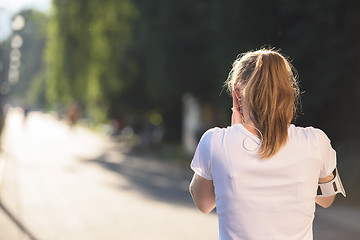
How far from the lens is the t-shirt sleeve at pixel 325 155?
2.02 meters

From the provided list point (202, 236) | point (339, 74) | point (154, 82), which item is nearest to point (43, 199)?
point (202, 236)

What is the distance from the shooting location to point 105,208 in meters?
9.95

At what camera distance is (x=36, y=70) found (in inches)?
4594

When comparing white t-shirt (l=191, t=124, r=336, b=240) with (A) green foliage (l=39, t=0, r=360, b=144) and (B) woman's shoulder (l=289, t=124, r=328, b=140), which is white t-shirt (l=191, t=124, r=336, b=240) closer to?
(B) woman's shoulder (l=289, t=124, r=328, b=140)

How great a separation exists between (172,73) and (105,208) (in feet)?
35.1

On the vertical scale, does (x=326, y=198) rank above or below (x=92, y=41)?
above

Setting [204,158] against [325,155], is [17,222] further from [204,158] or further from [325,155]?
[325,155]

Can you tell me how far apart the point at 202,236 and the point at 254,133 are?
5.94 metres

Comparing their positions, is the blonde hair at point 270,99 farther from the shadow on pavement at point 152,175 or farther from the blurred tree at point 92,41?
the blurred tree at point 92,41

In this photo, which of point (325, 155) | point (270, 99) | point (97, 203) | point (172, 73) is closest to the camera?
point (270, 99)

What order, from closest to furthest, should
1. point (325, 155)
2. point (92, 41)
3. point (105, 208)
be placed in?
point (325, 155) < point (105, 208) < point (92, 41)

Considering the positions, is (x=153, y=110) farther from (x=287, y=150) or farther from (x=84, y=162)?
(x=287, y=150)

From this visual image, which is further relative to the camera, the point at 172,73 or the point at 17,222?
the point at 172,73

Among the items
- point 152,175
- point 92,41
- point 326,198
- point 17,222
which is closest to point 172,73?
point 152,175
